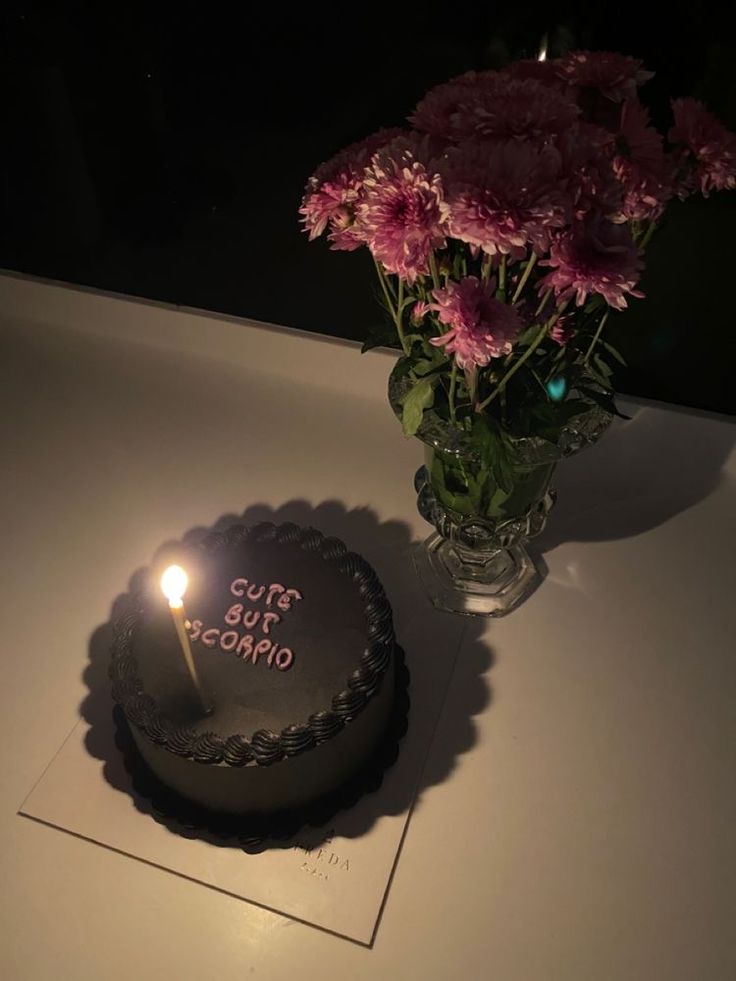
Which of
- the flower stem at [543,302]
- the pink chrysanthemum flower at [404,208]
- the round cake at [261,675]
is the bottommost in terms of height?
the round cake at [261,675]

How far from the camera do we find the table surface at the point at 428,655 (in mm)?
Result: 673

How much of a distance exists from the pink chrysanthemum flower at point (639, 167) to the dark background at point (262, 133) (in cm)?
27

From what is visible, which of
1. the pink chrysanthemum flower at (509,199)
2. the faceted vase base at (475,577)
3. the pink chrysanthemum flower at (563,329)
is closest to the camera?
the pink chrysanthemum flower at (509,199)

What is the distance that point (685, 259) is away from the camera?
2.80ft

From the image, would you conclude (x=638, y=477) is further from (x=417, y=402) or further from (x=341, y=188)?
(x=341, y=188)

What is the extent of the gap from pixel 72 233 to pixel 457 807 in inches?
34.1

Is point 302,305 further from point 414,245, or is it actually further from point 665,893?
point 665,893

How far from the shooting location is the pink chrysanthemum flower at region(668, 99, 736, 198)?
0.56 meters

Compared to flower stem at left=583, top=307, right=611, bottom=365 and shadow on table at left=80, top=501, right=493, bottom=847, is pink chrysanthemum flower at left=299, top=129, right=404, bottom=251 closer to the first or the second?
flower stem at left=583, top=307, right=611, bottom=365

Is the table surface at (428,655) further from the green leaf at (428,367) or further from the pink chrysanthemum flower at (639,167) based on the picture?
the pink chrysanthemum flower at (639,167)

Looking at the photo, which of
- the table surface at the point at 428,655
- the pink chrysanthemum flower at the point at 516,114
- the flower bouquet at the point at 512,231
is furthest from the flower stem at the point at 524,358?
the table surface at the point at 428,655

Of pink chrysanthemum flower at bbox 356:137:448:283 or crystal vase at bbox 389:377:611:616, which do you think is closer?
pink chrysanthemum flower at bbox 356:137:448:283

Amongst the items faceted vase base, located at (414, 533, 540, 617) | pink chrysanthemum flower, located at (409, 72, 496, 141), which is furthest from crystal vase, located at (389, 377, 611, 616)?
pink chrysanthemum flower, located at (409, 72, 496, 141)

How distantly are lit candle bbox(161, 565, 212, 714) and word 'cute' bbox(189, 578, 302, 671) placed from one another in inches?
1.5
